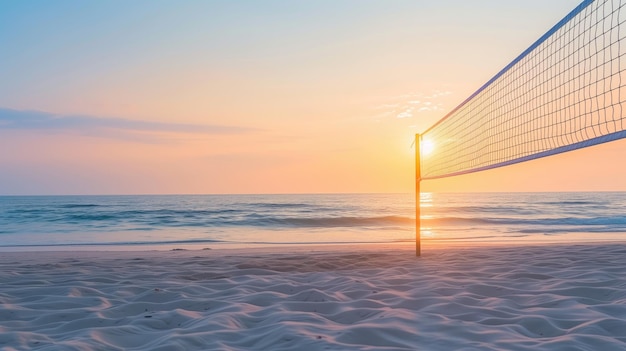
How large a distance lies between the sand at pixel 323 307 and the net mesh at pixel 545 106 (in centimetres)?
103

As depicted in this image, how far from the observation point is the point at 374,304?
11.7ft

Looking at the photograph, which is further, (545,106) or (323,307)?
(545,106)

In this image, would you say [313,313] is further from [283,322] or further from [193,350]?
[193,350]

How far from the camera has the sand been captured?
2686 mm

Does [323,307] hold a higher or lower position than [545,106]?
lower

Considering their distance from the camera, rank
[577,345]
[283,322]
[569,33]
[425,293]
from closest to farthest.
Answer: [577,345], [283,322], [425,293], [569,33]

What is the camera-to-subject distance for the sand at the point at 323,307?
2.69 m

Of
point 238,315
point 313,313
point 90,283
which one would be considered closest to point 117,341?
point 238,315

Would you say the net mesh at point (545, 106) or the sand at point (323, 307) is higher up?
the net mesh at point (545, 106)

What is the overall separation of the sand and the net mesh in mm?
1027

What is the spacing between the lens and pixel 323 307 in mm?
3498

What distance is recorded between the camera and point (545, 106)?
4941 mm

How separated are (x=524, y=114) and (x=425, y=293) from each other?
2387mm

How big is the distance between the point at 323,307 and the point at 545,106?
2.90 metres
